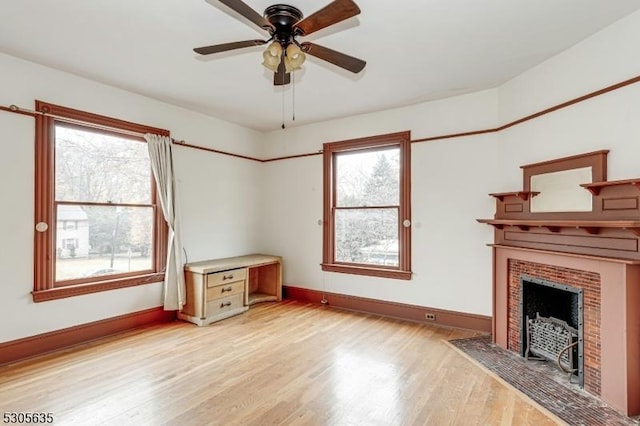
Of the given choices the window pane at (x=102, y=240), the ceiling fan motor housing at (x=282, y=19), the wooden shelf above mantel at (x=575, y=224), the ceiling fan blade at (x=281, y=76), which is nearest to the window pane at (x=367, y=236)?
the wooden shelf above mantel at (x=575, y=224)

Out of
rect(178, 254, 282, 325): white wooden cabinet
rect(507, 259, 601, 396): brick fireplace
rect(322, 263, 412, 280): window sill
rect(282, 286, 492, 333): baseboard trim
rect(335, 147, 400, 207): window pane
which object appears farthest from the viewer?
rect(335, 147, 400, 207): window pane

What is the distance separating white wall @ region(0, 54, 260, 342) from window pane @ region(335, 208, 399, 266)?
1.63 metres

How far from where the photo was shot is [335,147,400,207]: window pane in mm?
4379

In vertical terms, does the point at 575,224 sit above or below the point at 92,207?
below

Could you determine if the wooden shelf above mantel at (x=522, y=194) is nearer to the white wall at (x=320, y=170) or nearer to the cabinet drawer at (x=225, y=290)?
the white wall at (x=320, y=170)

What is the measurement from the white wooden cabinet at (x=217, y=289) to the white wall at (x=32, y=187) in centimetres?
39

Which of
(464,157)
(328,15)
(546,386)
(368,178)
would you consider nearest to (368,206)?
(368,178)

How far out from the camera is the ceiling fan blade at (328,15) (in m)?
1.72

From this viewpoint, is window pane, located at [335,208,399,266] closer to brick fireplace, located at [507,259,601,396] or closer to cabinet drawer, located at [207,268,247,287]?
cabinet drawer, located at [207,268,247,287]

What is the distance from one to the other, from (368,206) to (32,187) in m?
3.74

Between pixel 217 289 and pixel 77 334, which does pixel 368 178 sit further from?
pixel 77 334

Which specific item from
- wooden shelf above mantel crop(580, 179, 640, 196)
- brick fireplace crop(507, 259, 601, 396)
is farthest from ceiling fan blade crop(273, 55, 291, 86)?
brick fireplace crop(507, 259, 601, 396)

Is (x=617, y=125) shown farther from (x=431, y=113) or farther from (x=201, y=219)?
(x=201, y=219)

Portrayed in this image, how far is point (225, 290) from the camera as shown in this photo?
166 inches
